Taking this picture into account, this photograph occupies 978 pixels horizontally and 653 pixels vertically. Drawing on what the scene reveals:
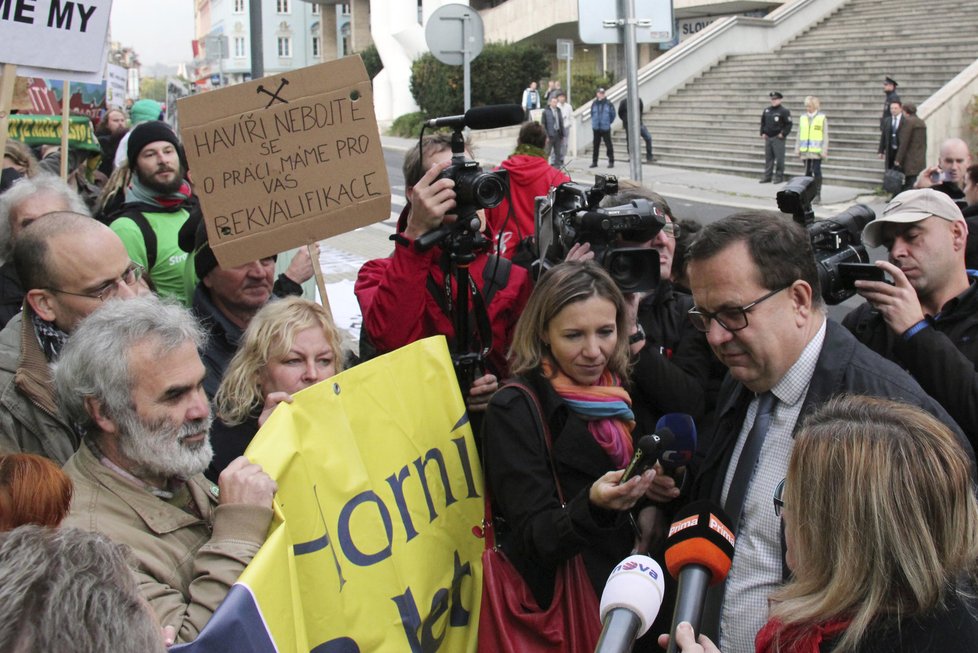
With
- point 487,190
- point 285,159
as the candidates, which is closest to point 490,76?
point 285,159

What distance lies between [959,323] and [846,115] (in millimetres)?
20286

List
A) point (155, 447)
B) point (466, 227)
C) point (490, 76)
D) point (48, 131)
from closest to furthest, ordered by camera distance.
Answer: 1. point (155, 447)
2. point (466, 227)
3. point (48, 131)
4. point (490, 76)

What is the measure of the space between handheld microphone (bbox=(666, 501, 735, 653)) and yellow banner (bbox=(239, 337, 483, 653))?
2.93 ft

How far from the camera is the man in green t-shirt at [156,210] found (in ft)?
16.1

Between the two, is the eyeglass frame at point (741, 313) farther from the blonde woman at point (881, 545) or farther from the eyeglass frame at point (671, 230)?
the eyeglass frame at point (671, 230)

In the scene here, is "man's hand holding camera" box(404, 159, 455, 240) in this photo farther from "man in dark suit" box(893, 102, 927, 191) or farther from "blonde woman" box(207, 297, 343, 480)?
"man in dark suit" box(893, 102, 927, 191)

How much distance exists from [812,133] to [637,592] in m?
17.7

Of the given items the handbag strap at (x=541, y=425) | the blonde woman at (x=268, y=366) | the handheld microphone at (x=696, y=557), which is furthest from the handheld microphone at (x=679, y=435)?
the blonde woman at (x=268, y=366)

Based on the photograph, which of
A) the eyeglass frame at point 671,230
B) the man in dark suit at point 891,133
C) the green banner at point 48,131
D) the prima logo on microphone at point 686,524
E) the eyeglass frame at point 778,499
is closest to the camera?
the prima logo on microphone at point 686,524

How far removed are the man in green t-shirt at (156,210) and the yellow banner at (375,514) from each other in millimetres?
1868

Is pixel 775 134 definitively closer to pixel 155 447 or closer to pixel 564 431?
pixel 564 431

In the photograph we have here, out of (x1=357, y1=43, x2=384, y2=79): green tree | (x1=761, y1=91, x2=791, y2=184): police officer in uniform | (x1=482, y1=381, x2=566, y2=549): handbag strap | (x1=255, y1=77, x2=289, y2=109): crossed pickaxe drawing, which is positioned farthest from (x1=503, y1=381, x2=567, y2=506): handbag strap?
(x1=357, y1=43, x2=384, y2=79): green tree

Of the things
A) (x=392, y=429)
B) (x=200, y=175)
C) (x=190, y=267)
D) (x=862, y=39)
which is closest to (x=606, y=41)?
(x=190, y=267)

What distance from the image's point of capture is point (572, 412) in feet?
9.82
